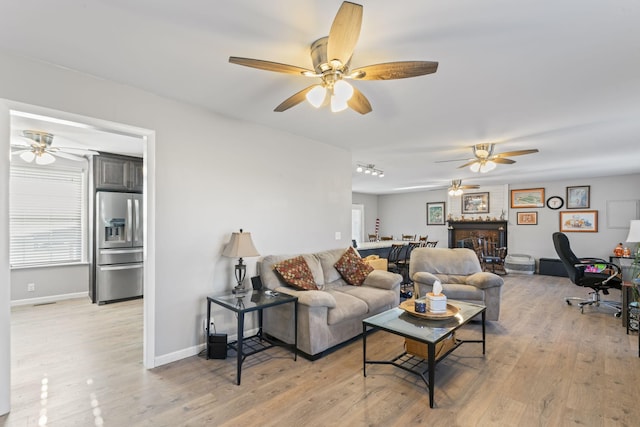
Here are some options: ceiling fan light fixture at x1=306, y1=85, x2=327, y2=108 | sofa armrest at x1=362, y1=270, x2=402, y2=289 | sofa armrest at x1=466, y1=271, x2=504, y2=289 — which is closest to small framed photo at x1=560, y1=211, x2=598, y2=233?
sofa armrest at x1=466, y1=271, x2=504, y2=289

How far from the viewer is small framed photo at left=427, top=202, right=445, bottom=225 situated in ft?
32.2

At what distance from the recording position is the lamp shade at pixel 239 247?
3051mm

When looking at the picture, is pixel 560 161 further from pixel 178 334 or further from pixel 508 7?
pixel 178 334

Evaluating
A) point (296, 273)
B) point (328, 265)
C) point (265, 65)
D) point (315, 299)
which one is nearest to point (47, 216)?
point (296, 273)

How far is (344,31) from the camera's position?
5.06 ft

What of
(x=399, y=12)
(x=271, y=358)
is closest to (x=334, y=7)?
(x=399, y=12)

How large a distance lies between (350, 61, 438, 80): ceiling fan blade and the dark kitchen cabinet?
15.2 feet

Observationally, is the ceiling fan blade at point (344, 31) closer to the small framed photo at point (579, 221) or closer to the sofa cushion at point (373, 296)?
the sofa cushion at point (373, 296)

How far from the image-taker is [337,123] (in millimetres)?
3617

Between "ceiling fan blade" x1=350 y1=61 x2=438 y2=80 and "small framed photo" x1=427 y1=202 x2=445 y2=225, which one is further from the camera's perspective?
"small framed photo" x1=427 y1=202 x2=445 y2=225

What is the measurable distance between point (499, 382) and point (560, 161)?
4575 millimetres

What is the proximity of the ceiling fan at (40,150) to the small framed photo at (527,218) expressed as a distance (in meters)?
9.50

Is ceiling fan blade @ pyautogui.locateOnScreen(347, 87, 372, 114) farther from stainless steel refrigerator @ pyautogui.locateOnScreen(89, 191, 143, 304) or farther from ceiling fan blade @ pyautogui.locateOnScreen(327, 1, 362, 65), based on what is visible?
stainless steel refrigerator @ pyautogui.locateOnScreen(89, 191, 143, 304)

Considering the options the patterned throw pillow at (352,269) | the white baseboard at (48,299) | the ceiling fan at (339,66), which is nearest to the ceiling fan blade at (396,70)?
the ceiling fan at (339,66)
